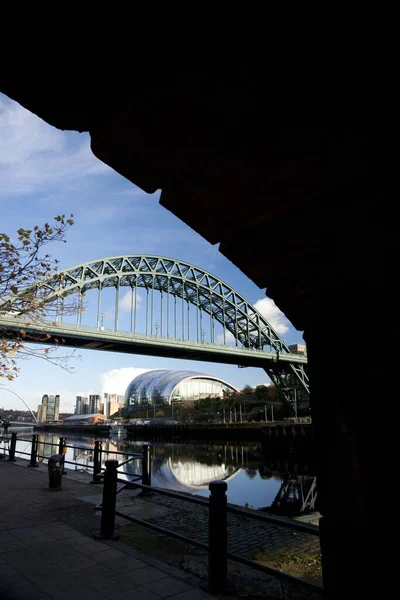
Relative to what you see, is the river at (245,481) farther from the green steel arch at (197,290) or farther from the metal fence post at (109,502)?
the green steel arch at (197,290)

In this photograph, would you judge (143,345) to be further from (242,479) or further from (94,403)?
(94,403)

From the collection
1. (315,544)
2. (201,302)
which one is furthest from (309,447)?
(201,302)

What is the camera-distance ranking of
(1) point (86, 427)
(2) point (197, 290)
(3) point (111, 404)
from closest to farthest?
(2) point (197, 290) < (1) point (86, 427) < (3) point (111, 404)

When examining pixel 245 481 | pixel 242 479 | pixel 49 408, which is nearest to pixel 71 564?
pixel 245 481

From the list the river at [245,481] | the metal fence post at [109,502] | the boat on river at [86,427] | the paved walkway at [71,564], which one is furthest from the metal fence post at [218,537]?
the boat on river at [86,427]

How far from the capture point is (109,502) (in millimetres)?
5727

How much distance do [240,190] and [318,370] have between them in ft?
4.44

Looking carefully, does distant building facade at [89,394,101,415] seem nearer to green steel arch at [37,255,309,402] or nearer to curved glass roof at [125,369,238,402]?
curved glass roof at [125,369,238,402]

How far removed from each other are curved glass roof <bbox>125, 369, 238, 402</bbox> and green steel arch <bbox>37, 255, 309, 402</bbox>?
36.9m

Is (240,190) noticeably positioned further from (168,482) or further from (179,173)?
(168,482)

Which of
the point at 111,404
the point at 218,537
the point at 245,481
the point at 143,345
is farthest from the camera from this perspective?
the point at 111,404

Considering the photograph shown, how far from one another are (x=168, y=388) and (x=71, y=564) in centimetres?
9841

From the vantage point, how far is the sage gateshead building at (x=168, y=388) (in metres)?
101

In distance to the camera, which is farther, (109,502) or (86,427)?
(86,427)
